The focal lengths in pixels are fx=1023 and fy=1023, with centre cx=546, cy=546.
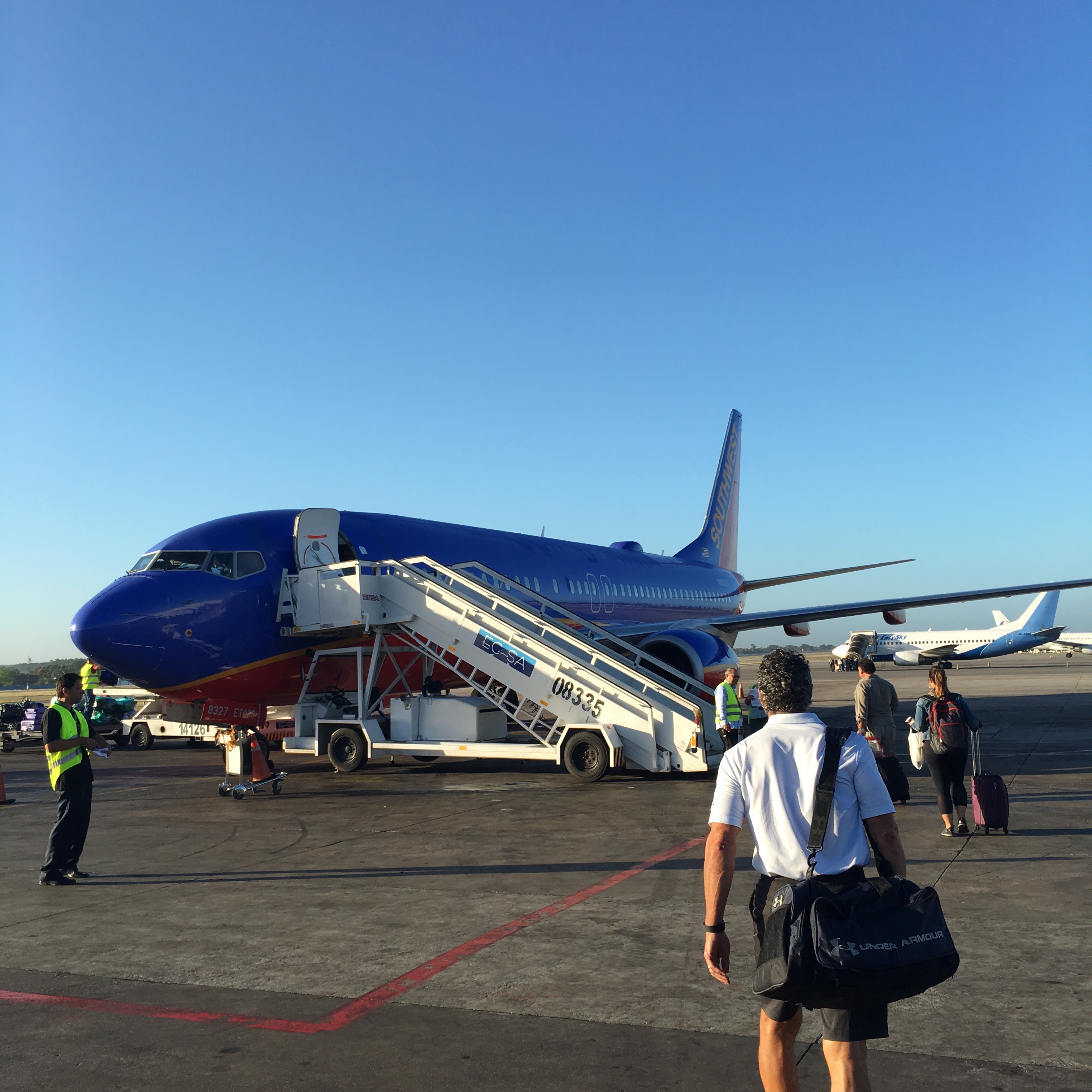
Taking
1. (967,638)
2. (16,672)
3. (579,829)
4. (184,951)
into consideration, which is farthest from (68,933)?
(16,672)

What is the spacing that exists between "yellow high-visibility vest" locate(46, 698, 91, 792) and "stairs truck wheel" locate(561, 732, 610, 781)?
623cm

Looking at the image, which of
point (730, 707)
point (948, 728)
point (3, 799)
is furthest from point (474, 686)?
point (948, 728)

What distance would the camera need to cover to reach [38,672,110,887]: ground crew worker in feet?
25.8

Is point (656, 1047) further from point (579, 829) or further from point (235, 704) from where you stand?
point (235, 704)

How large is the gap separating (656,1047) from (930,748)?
5.87 meters

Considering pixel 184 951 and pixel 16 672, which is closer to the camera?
pixel 184 951

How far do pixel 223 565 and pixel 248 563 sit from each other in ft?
1.18

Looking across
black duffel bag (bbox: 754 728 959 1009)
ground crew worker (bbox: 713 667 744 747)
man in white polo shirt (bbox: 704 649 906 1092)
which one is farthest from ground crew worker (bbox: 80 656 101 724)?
black duffel bag (bbox: 754 728 959 1009)

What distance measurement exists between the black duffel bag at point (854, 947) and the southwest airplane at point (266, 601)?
11.7 m

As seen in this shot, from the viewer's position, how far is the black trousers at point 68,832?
786 centimetres

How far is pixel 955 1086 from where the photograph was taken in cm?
382

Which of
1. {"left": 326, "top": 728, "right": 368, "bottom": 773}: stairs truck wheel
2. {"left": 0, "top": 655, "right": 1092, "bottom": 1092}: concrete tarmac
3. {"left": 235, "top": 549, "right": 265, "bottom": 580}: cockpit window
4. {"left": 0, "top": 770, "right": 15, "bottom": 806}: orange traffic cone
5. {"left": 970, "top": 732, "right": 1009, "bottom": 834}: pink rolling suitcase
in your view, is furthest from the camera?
{"left": 326, "top": 728, "right": 368, "bottom": 773}: stairs truck wheel

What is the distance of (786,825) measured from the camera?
3330mm

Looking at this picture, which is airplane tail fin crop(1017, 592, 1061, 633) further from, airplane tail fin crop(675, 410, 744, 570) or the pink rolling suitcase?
the pink rolling suitcase
